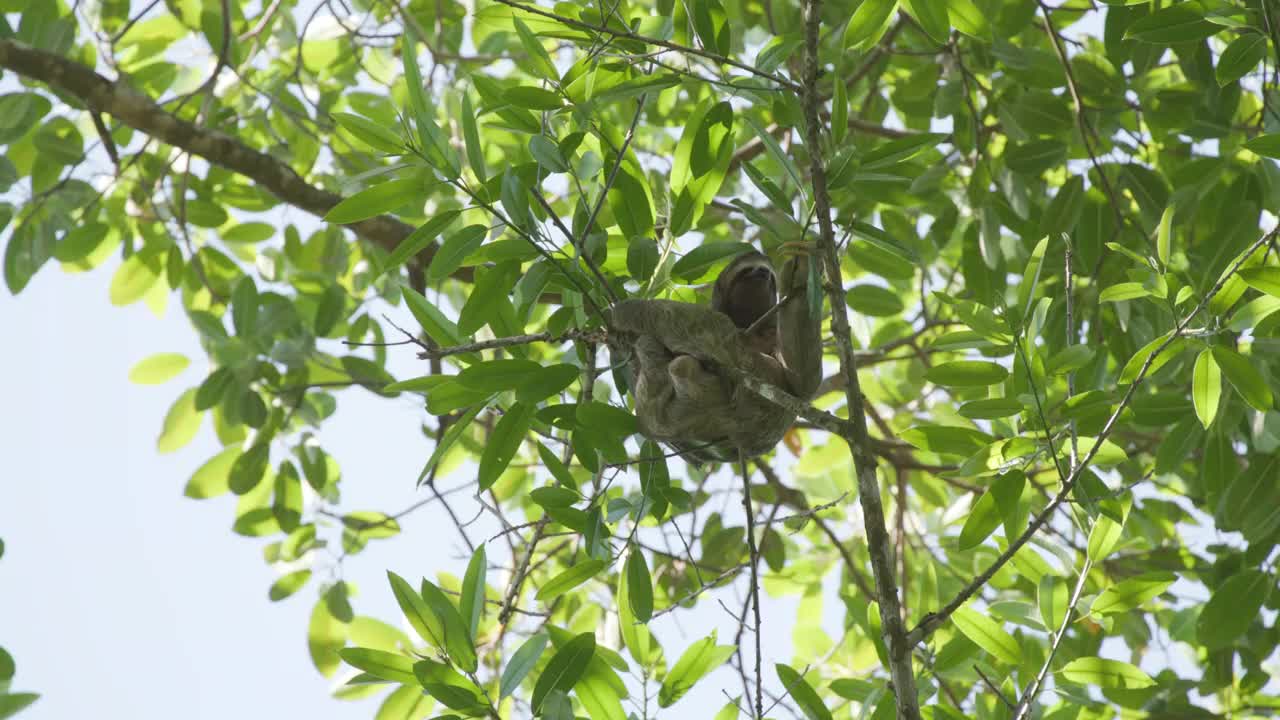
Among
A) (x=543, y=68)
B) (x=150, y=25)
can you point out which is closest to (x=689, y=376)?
(x=543, y=68)

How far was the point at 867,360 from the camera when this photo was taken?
3.12 metres

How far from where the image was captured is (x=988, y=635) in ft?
6.22

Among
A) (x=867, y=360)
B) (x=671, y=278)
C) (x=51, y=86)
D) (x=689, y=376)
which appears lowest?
(x=689, y=376)

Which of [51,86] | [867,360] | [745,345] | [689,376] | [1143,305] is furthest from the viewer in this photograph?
[867,360]

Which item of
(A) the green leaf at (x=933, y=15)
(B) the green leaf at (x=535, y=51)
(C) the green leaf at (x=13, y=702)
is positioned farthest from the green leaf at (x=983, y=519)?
(C) the green leaf at (x=13, y=702)

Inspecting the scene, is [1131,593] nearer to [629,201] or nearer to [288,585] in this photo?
[629,201]

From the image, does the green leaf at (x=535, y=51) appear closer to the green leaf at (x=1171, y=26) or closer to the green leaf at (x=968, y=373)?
the green leaf at (x=968, y=373)

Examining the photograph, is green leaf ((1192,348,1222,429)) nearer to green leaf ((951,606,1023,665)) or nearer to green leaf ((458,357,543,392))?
green leaf ((951,606,1023,665))

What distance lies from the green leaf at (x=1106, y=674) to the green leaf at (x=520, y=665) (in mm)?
872

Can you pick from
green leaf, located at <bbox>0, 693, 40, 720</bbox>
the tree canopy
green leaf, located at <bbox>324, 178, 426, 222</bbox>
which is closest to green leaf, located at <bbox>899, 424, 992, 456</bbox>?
the tree canopy

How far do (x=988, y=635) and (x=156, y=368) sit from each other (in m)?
2.37

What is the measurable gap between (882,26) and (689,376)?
0.65m

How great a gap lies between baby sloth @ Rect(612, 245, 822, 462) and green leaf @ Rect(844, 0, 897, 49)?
1.23 ft

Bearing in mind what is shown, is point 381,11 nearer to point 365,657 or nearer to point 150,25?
point 150,25
